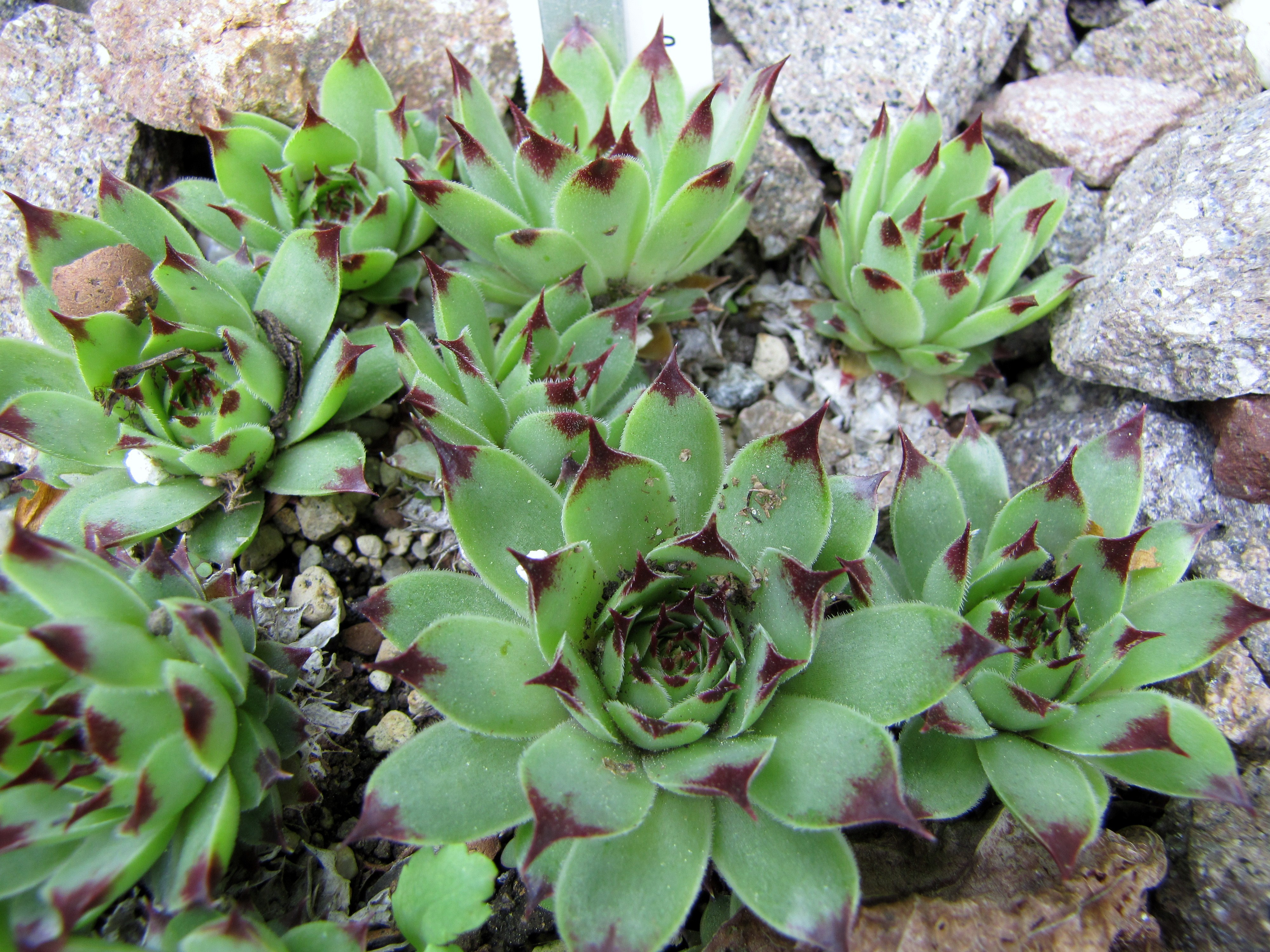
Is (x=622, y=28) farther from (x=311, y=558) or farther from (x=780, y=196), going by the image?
(x=311, y=558)

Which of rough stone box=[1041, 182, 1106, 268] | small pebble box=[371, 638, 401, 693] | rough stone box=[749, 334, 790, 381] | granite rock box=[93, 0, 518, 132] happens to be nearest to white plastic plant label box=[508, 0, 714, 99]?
granite rock box=[93, 0, 518, 132]

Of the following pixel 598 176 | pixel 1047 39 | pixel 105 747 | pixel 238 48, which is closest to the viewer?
pixel 105 747

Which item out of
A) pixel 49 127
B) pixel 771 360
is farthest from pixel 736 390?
pixel 49 127

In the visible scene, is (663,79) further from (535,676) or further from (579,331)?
(535,676)

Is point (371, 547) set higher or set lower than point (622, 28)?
lower

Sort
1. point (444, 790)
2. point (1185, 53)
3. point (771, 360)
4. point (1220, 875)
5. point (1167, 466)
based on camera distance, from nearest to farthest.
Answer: point (444, 790), point (1220, 875), point (1167, 466), point (771, 360), point (1185, 53)


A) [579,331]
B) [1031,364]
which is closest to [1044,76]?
[1031,364]

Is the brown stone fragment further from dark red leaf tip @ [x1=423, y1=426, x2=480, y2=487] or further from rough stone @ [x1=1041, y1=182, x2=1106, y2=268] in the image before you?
rough stone @ [x1=1041, y1=182, x2=1106, y2=268]
